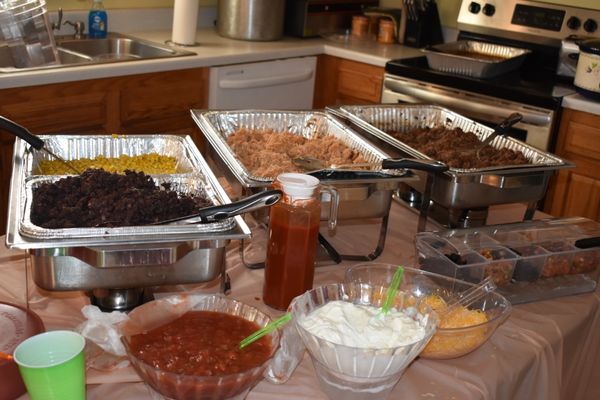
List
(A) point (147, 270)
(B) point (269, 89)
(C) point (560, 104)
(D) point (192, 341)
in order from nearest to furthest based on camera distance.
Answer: (D) point (192, 341)
(A) point (147, 270)
(C) point (560, 104)
(B) point (269, 89)

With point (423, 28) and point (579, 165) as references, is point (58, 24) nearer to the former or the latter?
point (423, 28)

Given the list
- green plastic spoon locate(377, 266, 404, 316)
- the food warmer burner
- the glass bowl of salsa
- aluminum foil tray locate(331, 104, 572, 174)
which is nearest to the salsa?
the glass bowl of salsa

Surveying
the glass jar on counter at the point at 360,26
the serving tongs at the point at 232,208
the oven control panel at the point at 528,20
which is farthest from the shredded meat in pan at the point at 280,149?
the glass jar on counter at the point at 360,26

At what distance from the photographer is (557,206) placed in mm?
3020

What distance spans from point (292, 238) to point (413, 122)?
1051 millimetres

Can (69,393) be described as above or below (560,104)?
below

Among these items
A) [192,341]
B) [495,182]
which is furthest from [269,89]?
[192,341]

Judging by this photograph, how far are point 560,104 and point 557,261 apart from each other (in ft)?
5.21

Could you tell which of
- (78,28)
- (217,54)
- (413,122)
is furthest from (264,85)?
(413,122)

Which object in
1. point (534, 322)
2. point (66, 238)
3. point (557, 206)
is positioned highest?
point (66, 238)

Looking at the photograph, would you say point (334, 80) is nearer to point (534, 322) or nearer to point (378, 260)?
point (378, 260)

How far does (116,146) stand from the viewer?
1.74 meters

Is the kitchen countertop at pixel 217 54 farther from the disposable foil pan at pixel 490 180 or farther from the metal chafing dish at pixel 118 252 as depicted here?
the metal chafing dish at pixel 118 252

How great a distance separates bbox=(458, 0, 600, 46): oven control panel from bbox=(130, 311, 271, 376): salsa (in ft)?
9.18
